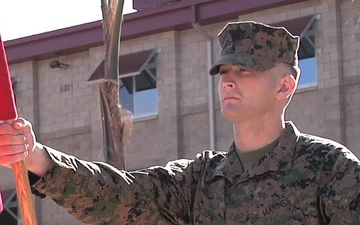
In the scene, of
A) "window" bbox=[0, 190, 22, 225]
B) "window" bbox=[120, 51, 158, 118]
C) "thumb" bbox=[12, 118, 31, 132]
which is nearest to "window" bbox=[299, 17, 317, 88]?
"window" bbox=[120, 51, 158, 118]

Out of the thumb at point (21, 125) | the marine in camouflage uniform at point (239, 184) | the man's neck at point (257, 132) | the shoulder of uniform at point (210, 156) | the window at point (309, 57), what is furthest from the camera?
the window at point (309, 57)

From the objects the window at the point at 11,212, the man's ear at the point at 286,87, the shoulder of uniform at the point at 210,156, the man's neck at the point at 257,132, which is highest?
the man's ear at the point at 286,87

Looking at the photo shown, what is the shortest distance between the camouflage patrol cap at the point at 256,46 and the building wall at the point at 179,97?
19.2 metres

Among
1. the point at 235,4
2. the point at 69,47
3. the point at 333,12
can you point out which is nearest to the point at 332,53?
the point at 333,12

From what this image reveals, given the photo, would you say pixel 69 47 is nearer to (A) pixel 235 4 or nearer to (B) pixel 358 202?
(A) pixel 235 4

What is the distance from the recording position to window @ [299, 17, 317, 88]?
24.7 metres

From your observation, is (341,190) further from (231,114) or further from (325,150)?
(231,114)

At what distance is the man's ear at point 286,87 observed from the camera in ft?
16.2

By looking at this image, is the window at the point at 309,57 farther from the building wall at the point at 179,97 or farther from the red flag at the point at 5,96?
the red flag at the point at 5,96

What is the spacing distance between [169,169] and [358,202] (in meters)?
0.83

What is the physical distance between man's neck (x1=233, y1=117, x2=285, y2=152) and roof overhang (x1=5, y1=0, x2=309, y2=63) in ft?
65.9

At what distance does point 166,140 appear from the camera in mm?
27062

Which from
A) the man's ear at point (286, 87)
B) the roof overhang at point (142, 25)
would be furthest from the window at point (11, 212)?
the man's ear at point (286, 87)

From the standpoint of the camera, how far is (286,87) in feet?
16.3
